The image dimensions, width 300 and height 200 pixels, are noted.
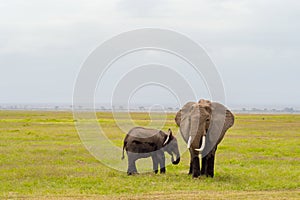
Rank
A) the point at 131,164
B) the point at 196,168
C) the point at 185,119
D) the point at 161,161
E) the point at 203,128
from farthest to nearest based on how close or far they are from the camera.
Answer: the point at 161,161
the point at 131,164
the point at 185,119
the point at 196,168
the point at 203,128

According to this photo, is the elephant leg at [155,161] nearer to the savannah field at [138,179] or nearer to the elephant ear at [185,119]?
the savannah field at [138,179]

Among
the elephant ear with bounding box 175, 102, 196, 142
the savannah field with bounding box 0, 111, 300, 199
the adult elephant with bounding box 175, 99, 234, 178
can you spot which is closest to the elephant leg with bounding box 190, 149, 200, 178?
the adult elephant with bounding box 175, 99, 234, 178

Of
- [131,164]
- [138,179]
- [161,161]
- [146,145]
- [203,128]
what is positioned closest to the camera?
[203,128]

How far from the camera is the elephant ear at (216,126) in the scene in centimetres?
1812

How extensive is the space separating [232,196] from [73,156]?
12321mm

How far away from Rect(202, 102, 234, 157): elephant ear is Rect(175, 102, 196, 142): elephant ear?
2.47 ft

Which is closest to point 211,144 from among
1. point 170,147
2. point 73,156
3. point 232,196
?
point 170,147

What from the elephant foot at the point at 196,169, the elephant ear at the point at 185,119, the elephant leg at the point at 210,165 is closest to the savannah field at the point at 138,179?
the elephant foot at the point at 196,169

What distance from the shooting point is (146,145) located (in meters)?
19.4

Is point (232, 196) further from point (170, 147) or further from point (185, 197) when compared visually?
point (170, 147)

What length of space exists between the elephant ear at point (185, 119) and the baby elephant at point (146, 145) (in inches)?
42.1

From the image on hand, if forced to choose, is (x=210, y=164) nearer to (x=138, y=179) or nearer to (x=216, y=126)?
(x=216, y=126)

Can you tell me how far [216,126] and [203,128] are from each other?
107 centimetres

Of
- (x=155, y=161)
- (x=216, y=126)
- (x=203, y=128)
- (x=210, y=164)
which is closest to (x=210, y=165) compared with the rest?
(x=210, y=164)
